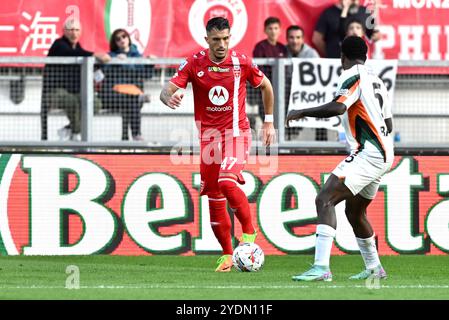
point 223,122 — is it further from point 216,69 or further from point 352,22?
point 352,22

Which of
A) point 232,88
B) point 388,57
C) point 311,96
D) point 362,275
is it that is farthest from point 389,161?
point 388,57

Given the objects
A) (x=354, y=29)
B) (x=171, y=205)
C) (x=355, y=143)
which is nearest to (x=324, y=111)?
(x=355, y=143)

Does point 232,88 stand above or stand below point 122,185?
above

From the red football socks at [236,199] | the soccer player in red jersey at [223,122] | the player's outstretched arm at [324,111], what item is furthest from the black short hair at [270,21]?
the player's outstretched arm at [324,111]

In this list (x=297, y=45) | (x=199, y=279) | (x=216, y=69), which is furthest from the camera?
(x=297, y=45)

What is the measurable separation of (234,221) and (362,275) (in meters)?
3.95

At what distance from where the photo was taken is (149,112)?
16125 millimetres

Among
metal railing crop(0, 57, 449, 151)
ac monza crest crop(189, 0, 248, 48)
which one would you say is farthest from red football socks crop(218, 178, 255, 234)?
ac monza crest crop(189, 0, 248, 48)

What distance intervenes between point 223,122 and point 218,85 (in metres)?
0.41

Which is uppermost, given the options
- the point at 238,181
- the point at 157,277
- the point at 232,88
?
the point at 232,88

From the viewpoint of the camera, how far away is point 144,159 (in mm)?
16016

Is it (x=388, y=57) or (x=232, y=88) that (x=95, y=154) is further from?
(x=388, y=57)

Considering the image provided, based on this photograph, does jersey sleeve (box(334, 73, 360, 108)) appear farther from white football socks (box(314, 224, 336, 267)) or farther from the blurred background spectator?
the blurred background spectator

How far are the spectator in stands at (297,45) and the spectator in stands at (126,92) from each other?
6.58 feet
